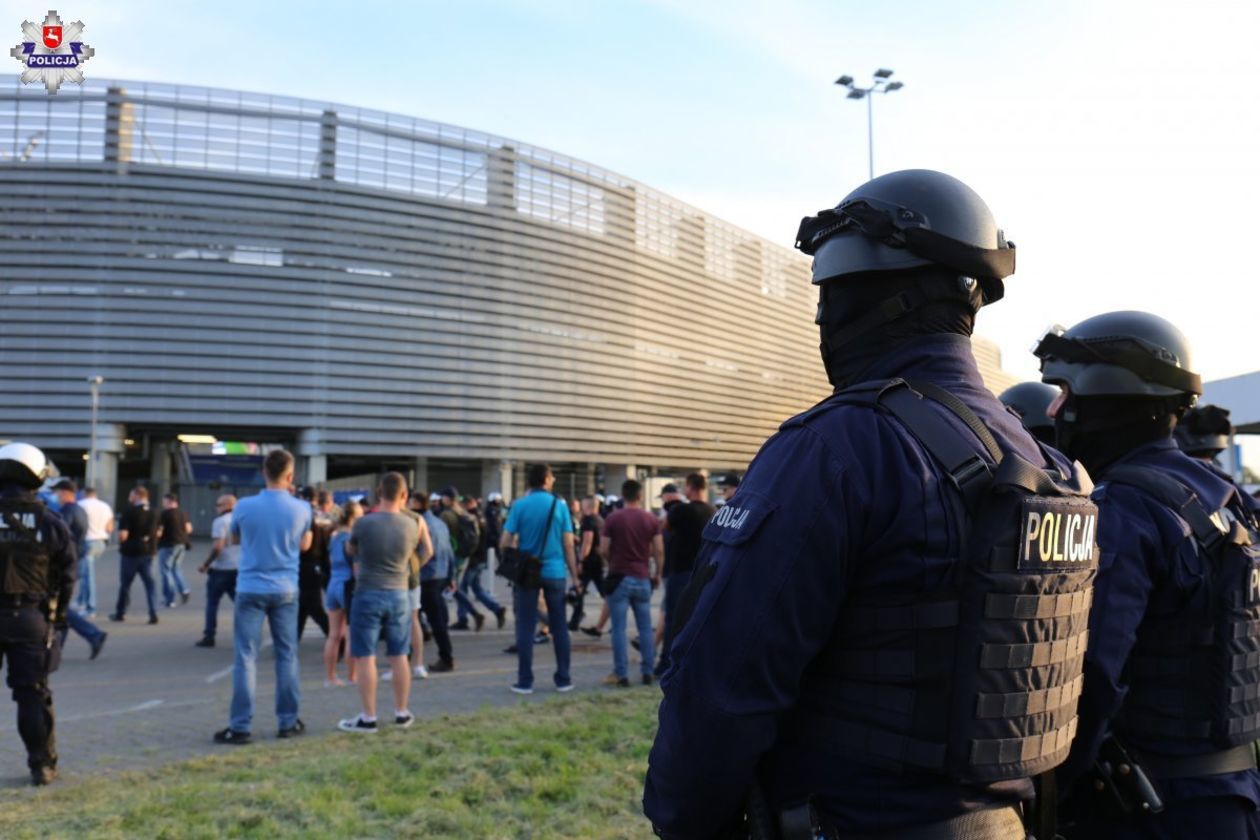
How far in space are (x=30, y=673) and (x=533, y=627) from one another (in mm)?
4003

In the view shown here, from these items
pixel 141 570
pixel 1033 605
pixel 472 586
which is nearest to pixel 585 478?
pixel 472 586

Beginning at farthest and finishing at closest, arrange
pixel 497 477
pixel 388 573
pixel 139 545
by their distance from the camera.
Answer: pixel 497 477
pixel 139 545
pixel 388 573

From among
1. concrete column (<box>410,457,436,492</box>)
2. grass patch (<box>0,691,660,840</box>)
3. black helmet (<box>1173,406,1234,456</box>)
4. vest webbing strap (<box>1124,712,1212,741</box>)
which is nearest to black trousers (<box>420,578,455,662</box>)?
grass patch (<box>0,691,660,840</box>)

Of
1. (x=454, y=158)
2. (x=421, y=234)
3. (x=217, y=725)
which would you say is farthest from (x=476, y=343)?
(x=217, y=725)

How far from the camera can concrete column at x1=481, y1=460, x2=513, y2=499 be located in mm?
50500

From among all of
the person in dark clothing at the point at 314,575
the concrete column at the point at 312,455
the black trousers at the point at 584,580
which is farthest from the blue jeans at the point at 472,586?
the concrete column at the point at 312,455

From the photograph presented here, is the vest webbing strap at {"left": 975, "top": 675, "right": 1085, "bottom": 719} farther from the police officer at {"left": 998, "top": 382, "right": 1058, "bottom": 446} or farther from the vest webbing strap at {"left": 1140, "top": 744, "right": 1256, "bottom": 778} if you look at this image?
the police officer at {"left": 998, "top": 382, "right": 1058, "bottom": 446}

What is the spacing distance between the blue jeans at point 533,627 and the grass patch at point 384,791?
65.2 inches

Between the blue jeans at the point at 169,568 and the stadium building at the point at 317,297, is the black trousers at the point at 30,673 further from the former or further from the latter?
the stadium building at the point at 317,297

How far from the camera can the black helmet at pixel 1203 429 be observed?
4.23 m

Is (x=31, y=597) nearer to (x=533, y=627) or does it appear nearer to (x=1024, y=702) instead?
(x=533, y=627)

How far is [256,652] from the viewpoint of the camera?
692cm

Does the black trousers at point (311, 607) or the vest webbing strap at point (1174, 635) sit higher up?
the vest webbing strap at point (1174, 635)

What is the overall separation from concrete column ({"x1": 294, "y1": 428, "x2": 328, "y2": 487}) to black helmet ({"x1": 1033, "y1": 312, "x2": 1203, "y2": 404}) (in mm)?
45891
